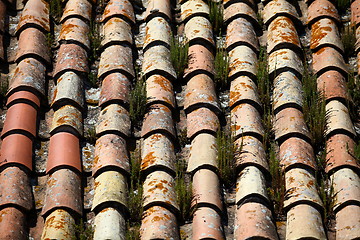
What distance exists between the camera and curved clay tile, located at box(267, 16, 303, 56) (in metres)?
6.99

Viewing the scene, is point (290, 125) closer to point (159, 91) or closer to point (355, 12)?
point (159, 91)

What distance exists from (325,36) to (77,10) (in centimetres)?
208

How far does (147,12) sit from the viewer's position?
7.45 m

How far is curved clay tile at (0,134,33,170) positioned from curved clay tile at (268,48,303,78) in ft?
6.48

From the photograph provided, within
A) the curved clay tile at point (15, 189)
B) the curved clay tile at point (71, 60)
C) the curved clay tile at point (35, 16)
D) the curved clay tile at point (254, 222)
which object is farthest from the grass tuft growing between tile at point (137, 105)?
the curved clay tile at point (35, 16)

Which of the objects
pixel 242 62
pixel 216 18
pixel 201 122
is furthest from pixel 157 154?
pixel 216 18

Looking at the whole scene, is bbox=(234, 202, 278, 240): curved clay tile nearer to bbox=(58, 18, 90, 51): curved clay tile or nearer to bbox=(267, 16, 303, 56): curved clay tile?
bbox=(267, 16, 303, 56): curved clay tile

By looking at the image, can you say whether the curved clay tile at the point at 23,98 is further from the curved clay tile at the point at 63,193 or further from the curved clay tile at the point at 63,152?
the curved clay tile at the point at 63,193

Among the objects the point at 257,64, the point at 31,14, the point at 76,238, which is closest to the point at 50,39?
the point at 31,14

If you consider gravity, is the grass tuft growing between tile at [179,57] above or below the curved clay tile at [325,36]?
below

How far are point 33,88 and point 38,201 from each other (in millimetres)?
1062

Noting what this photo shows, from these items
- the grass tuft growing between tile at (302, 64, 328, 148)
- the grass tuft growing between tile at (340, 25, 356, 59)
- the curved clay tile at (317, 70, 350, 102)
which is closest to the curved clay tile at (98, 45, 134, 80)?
the grass tuft growing between tile at (302, 64, 328, 148)

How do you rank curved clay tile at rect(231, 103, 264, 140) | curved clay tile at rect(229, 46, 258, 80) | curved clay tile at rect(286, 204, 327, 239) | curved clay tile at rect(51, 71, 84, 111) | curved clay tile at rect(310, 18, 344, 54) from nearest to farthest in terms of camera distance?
1. curved clay tile at rect(286, 204, 327, 239)
2. curved clay tile at rect(231, 103, 264, 140)
3. curved clay tile at rect(51, 71, 84, 111)
4. curved clay tile at rect(229, 46, 258, 80)
5. curved clay tile at rect(310, 18, 344, 54)

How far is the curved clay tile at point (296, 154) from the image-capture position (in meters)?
5.97
